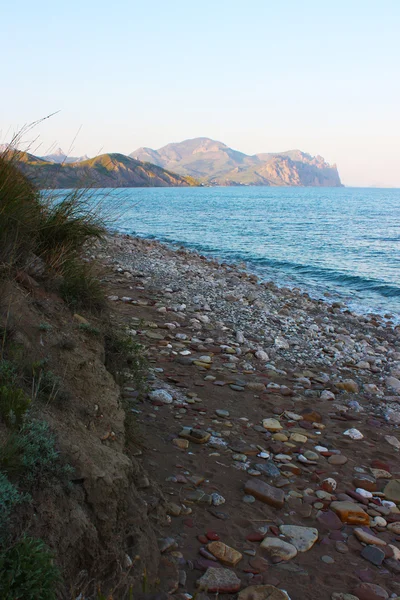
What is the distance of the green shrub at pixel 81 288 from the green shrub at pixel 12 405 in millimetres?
2007

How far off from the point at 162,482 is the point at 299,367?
435 cm

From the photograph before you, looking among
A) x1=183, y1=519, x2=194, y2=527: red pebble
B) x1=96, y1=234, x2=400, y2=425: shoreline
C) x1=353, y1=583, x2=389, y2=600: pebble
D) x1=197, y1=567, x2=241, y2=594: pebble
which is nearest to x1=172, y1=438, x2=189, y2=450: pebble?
x1=183, y1=519, x2=194, y2=527: red pebble

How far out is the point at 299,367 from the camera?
7.86 meters

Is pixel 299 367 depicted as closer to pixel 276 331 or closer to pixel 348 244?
pixel 276 331

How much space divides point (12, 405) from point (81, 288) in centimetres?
237

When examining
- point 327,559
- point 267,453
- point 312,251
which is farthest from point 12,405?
point 312,251

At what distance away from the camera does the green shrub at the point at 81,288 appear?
4.93 m

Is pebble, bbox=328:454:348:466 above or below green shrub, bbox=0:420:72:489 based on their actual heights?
below

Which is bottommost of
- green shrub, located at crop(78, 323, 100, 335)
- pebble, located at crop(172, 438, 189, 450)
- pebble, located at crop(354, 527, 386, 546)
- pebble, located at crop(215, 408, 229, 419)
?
pebble, located at crop(354, 527, 386, 546)

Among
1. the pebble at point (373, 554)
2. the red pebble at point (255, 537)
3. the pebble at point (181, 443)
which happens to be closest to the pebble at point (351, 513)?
the pebble at point (373, 554)

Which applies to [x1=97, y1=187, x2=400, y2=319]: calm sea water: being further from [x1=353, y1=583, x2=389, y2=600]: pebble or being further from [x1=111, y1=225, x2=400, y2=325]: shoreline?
[x1=353, y1=583, x2=389, y2=600]: pebble

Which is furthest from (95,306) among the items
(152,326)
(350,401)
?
(350,401)

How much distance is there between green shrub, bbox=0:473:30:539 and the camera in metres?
2.23

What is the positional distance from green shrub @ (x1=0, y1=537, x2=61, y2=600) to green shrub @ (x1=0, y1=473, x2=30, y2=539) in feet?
0.44
